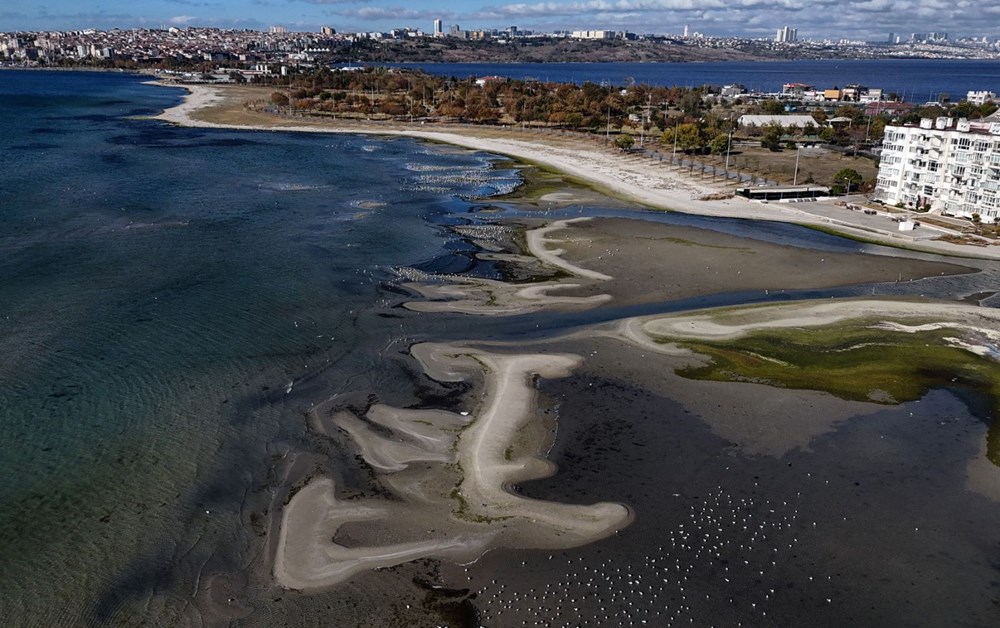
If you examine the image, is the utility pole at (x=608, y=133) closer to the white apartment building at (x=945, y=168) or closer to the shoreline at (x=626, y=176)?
the shoreline at (x=626, y=176)

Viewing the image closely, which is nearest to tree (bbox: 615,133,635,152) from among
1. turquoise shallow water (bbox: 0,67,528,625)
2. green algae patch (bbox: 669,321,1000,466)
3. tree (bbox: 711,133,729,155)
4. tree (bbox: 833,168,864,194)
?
tree (bbox: 711,133,729,155)

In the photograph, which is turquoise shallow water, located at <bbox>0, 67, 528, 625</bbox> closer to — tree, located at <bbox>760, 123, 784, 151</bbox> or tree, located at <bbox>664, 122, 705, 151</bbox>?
tree, located at <bbox>664, 122, 705, 151</bbox>

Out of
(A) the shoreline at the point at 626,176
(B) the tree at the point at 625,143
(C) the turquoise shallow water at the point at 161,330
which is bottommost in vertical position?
(C) the turquoise shallow water at the point at 161,330

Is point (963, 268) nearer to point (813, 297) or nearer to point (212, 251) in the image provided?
point (813, 297)

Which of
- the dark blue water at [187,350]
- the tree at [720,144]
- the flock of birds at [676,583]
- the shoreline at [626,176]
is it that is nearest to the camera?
the flock of birds at [676,583]

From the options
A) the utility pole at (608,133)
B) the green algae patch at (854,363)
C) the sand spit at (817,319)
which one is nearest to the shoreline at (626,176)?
the utility pole at (608,133)

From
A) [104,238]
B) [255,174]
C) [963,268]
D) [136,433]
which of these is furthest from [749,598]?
[255,174]

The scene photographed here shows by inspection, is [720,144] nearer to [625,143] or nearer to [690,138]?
[690,138]

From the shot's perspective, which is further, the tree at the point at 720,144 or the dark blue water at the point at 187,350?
the tree at the point at 720,144

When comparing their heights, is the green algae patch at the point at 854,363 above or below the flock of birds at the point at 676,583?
above
